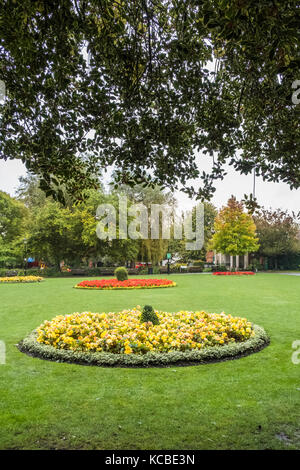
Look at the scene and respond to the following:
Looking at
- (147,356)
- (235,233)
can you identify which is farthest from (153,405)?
(235,233)

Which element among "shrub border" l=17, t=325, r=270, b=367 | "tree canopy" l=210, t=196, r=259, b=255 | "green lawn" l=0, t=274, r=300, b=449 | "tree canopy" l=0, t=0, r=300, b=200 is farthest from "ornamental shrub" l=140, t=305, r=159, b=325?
"tree canopy" l=210, t=196, r=259, b=255

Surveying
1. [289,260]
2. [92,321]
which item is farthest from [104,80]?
[289,260]

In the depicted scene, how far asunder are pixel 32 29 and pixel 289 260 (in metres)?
47.4

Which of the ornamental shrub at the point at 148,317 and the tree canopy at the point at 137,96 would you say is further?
the ornamental shrub at the point at 148,317

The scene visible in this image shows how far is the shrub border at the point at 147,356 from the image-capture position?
227 inches

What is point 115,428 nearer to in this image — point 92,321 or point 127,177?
point 127,177

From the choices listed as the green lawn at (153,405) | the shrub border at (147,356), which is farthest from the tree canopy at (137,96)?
the shrub border at (147,356)

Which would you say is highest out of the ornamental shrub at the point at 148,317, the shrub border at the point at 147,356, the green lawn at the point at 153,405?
the ornamental shrub at the point at 148,317

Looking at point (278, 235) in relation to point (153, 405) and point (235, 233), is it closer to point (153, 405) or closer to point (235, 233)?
point (235, 233)

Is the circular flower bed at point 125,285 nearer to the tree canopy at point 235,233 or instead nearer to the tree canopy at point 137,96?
the tree canopy at point 137,96

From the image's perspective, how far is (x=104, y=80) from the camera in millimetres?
3795

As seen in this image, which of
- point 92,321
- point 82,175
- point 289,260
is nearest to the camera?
point 82,175

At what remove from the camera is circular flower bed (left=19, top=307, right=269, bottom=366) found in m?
5.92

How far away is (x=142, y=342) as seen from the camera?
6.48 m
